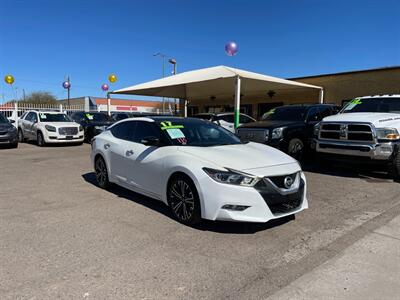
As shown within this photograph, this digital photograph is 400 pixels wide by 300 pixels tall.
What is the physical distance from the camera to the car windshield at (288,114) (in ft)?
34.8

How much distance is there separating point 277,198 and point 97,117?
15.9 meters

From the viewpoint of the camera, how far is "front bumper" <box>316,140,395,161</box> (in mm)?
7488

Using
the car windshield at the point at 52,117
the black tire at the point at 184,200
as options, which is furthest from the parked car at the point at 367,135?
the car windshield at the point at 52,117

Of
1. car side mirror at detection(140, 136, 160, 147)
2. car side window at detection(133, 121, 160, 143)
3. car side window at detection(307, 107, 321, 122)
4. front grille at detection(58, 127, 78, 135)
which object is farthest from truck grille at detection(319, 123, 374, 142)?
front grille at detection(58, 127, 78, 135)

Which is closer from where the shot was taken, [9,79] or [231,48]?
[231,48]

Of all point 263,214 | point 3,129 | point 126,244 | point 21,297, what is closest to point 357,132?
point 263,214

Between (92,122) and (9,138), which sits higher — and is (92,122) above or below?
above

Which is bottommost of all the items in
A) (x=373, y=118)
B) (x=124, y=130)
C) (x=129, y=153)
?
(x=129, y=153)

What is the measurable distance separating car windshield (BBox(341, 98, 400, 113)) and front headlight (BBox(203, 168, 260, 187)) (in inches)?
250

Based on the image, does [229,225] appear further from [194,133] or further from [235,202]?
[194,133]

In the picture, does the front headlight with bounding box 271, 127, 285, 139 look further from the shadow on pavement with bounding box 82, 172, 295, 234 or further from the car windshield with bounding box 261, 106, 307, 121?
the shadow on pavement with bounding box 82, 172, 295, 234

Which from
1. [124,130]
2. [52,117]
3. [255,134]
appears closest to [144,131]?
[124,130]

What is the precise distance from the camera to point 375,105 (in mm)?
9078

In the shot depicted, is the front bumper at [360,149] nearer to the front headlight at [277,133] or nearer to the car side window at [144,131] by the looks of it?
the front headlight at [277,133]
